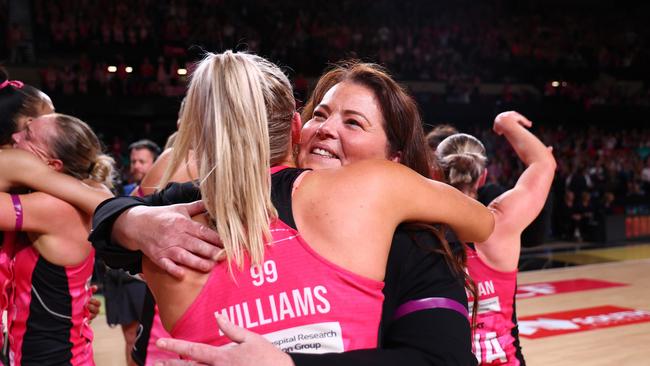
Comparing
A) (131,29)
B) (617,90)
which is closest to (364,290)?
(131,29)

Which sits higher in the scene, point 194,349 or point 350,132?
point 350,132

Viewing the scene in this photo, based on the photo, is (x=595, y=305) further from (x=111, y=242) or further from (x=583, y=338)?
(x=111, y=242)

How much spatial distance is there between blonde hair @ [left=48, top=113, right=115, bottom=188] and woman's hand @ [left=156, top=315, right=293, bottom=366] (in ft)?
5.09

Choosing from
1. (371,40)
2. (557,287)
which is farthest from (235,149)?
(371,40)

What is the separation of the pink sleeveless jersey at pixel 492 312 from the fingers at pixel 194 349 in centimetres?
133

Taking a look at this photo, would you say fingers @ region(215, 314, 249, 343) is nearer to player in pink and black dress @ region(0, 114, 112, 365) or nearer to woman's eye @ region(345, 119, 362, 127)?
woman's eye @ region(345, 119, 362, 127)

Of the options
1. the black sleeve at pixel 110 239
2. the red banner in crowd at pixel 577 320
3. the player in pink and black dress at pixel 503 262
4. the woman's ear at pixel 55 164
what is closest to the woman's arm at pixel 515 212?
the player in pink and black dress at pixel 503 262

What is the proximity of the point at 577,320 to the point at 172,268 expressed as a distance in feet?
18.7

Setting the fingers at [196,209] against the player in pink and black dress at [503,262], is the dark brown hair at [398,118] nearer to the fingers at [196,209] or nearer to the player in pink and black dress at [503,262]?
the fingers at [196,209]

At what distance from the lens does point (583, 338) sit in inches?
224

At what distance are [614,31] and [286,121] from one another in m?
21.8

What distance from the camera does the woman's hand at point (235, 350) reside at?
3.92 ft

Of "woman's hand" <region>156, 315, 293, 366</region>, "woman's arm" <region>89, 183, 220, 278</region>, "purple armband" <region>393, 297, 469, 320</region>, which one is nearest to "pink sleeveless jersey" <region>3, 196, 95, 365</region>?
"woman's arm" <region>89, 183, 220, 278</region>

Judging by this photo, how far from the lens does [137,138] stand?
12.0 metres
